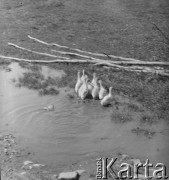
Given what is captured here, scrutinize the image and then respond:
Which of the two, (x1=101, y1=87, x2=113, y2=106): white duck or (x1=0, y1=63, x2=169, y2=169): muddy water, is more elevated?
(x1=101, y1=87, x2=113, y2=106): white duck

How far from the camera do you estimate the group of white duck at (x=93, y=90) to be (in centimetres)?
1221

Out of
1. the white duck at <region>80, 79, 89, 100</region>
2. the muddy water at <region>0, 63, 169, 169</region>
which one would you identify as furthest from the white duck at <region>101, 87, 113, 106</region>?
the white duck at <region>80, 79, 89, 100</region>

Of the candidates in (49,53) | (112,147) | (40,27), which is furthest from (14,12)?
(112,147)

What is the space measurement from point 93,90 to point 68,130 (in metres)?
2.14

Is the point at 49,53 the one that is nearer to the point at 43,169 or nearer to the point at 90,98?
the point at 90,98

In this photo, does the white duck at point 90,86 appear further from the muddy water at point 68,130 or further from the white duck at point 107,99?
the white duck at point 107,99

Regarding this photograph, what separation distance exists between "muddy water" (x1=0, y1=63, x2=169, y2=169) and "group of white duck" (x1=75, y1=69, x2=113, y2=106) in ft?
0.71

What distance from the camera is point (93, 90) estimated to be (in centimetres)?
1273

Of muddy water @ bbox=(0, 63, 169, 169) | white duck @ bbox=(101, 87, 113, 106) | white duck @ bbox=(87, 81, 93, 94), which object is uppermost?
white duck @ bbox=(87, 81, 93, 94)

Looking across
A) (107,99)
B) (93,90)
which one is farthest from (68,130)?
(93,90)

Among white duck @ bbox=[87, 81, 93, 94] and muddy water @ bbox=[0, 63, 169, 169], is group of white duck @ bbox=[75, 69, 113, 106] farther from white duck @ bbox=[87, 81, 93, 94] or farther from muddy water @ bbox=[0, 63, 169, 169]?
muddy water @ bbox=[0, 63, 169, 169]

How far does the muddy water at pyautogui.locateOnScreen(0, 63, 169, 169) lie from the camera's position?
9977mm

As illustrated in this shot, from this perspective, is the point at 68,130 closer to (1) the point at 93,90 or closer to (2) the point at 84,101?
(2) the point at 84,101


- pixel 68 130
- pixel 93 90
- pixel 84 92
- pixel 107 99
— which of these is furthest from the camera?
pixel 93 90
